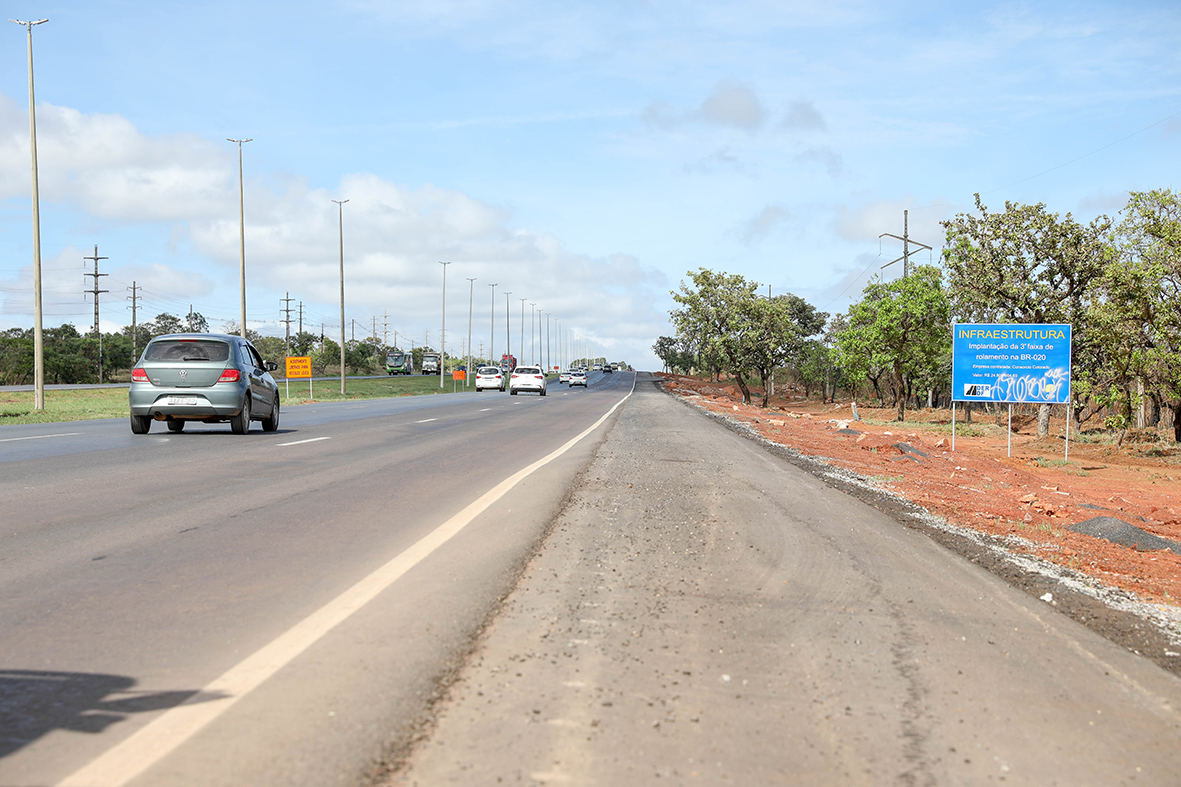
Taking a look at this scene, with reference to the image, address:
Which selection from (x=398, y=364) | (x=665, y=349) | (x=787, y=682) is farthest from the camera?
(x=665, y=349)

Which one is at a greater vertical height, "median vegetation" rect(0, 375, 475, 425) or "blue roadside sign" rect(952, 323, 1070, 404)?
"blue roadside sign" rect(952, 323, 1070, 404)

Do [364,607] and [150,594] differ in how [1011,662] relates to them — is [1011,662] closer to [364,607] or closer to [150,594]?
[364,607]

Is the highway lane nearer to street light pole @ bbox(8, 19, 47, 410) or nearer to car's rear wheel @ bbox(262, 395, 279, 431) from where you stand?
car's rear wheel @ bbox(262, 395, 279, 431)

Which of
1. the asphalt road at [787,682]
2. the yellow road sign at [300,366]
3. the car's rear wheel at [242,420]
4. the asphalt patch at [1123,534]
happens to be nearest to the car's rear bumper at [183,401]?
the car's rear wheel at [242,420]

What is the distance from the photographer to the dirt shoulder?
19.7 ft

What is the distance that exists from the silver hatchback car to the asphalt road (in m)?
12.4

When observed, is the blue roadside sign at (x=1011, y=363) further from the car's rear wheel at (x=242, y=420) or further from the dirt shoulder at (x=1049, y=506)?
the car's rear wheel at (x=242, y=420)

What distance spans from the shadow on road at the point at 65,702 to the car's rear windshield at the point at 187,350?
14.6m

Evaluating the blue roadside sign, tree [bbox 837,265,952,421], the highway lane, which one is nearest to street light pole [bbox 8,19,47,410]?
the highway lane

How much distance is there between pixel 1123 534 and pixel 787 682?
694cm

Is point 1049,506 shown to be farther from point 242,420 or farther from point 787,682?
point 242,420

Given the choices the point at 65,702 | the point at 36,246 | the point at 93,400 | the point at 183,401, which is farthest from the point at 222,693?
the point at 93,400

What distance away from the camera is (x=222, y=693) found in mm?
3732

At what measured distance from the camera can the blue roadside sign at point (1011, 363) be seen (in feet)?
75.6
